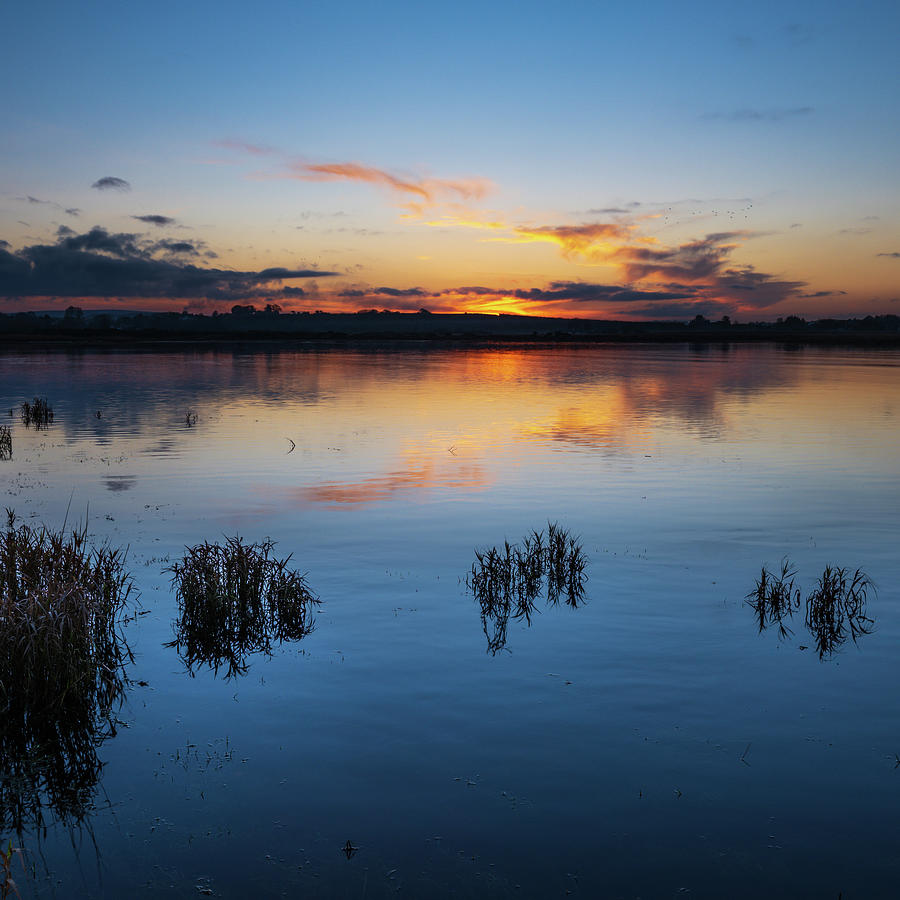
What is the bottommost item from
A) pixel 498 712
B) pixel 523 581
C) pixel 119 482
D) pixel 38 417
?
pixel 498 712

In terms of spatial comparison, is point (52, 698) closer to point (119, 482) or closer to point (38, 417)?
point (119, 482)

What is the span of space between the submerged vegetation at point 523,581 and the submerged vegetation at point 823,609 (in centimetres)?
316

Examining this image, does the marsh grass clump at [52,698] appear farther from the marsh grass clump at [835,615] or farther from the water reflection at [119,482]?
the water reflection at [119,482]

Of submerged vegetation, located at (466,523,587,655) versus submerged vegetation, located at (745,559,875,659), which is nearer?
submerged vegetation, located at (745,559,875,659)

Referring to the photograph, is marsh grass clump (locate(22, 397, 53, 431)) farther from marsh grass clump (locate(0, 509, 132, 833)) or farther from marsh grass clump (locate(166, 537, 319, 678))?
marsh grass clump (locate(0, 509, 132, 833))

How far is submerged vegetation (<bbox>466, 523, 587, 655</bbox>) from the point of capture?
551 inches

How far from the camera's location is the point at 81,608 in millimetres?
10062

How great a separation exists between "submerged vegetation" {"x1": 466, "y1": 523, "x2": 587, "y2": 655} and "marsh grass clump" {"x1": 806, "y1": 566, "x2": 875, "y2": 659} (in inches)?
153

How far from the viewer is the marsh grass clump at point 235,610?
12.1m

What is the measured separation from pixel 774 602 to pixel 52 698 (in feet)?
37.1

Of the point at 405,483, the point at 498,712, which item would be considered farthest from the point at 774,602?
the point at 405,483

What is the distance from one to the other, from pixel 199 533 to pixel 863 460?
2512 cm

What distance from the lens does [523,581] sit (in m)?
15.4

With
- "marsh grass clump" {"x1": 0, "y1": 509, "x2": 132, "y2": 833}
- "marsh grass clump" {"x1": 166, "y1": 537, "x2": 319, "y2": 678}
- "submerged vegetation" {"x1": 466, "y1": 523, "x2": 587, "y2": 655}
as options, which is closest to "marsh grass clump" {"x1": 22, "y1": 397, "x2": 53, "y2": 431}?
"marsh grass clump" {"x1": 166, "y1": 537, "x2": 319, "y2": 678}
